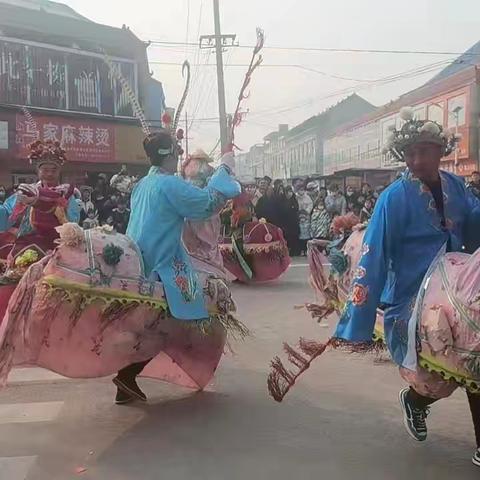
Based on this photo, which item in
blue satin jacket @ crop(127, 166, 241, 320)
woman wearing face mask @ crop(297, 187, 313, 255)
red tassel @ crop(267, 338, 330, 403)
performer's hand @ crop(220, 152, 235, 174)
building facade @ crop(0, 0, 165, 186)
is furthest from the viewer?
building facade @ crop(0, 0, 165, 186)

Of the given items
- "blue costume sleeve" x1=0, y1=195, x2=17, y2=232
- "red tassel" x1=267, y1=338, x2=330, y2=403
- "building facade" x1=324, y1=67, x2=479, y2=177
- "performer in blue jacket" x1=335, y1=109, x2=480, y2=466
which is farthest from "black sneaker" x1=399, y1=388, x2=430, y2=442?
"building facade" x1=324, y1=67, x2=479, y2=177

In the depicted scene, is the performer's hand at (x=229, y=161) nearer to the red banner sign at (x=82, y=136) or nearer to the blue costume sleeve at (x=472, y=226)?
the blue costume sleeve at (x=472, y=226)

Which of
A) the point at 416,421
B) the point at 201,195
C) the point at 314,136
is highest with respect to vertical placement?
the point at 314,136

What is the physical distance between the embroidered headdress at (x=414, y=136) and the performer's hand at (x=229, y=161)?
90 centimetres

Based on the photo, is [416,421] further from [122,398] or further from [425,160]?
[122,398]

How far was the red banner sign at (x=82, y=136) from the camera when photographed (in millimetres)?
17969

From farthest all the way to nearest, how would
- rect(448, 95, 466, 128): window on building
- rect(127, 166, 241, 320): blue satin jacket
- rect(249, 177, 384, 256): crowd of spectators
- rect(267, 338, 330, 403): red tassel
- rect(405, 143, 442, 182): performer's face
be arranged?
rect(448, 95, 466, 128): window on building → rect(249, 177, 384, 256): crowd of spectators → rect(127, 166, 241, 320): blue satin jacket → rect(267, 338, 330, 403): red tassel → rect(405, 143, 442, 182): performer's face

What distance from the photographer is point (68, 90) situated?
18.7 meters

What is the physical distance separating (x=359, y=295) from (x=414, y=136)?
0.74 meters

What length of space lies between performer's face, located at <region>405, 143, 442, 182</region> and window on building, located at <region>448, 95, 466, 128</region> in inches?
629

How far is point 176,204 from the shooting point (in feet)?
12.4

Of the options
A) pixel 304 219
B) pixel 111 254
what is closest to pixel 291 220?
pixel 304 219

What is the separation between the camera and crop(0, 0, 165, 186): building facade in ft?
56.3

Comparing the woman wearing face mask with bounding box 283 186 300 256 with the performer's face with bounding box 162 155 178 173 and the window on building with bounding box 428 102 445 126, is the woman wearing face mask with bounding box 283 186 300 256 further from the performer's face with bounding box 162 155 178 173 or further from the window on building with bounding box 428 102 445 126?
the performer's face with bounding box 162 155 178 173
